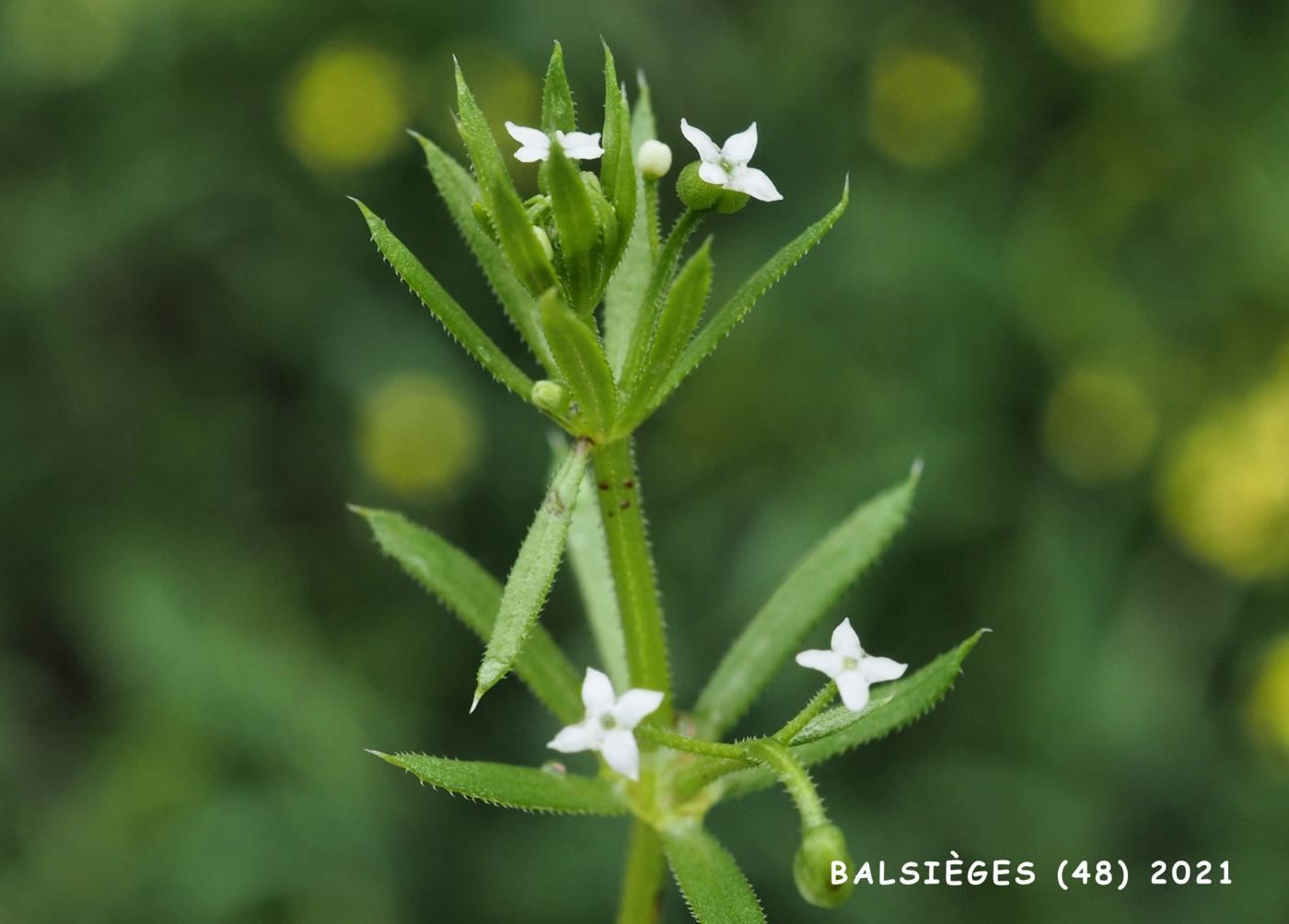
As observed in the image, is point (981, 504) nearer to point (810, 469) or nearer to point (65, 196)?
point (810, 469)

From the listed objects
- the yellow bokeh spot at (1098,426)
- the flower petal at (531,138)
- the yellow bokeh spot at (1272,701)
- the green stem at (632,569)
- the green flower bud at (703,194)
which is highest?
the yellow bokeh spot at (1098,426)

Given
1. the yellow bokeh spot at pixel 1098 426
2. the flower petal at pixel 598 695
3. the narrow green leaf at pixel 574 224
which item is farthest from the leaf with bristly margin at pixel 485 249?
the yellow bokeh spot at pixel 1098 426

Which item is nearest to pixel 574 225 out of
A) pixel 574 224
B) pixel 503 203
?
pixel 574 224

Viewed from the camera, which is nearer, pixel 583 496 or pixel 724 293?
pixel 583 496

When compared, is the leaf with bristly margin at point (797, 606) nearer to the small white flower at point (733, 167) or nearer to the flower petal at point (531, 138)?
the small white flower at point (733, 167)

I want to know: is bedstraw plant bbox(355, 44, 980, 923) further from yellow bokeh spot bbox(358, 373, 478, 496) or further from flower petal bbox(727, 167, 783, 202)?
yellow bokeh spot bbox(358, 373, 478, 496)

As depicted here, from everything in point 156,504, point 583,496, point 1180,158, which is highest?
point 1180,158

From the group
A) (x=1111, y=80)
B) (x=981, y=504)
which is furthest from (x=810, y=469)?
(x=1111, y=80)
